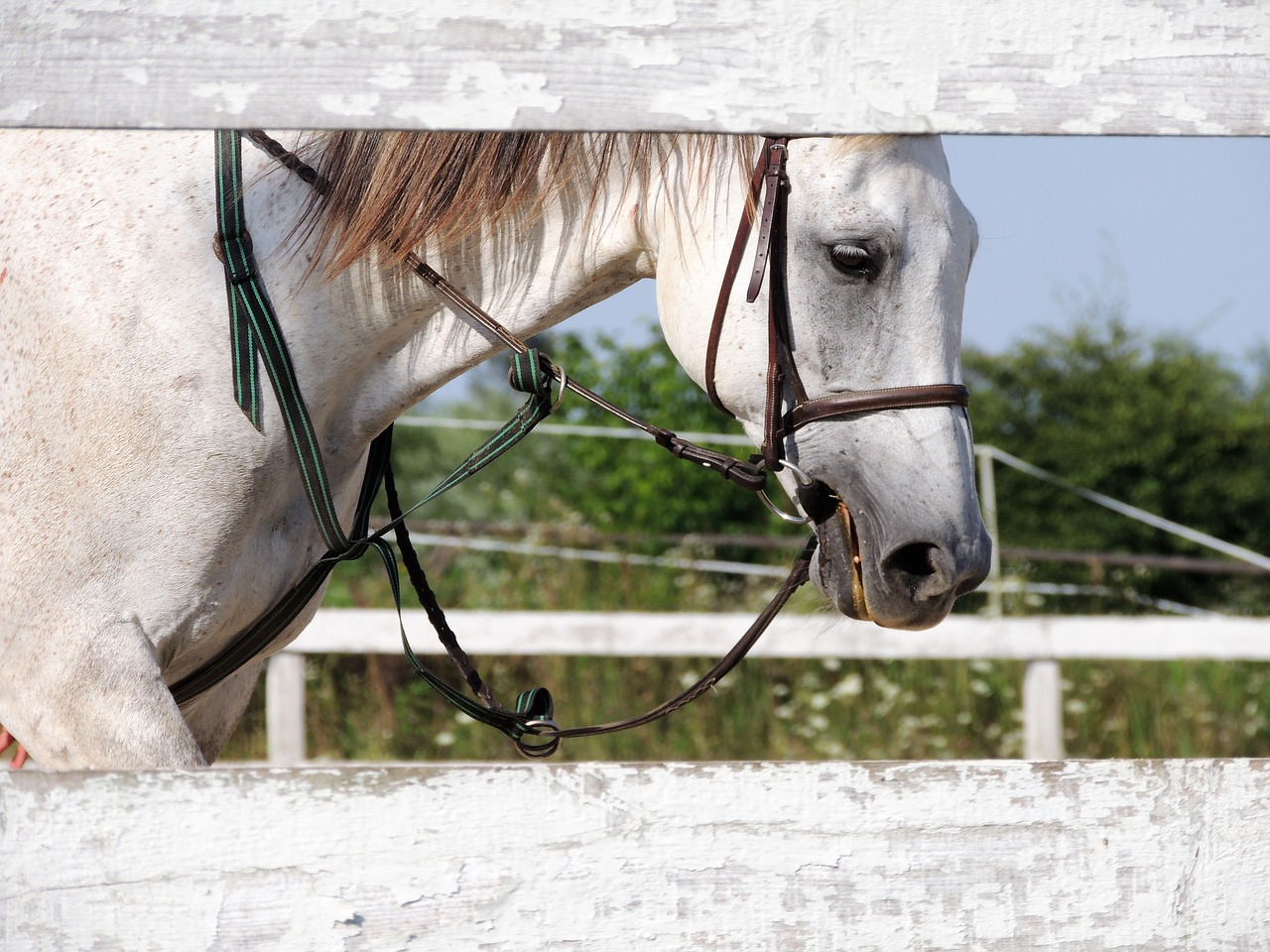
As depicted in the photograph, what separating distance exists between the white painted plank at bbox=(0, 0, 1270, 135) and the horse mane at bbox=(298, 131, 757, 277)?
100cm

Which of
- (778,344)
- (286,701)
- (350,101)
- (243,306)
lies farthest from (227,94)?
(286,701)

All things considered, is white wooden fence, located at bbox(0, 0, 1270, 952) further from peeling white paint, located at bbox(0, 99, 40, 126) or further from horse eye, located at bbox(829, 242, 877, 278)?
horse eye, located at bbox(829, 242, 877, 278)

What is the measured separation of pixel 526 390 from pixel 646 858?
1.24m

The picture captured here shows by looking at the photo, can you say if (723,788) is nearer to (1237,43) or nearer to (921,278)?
(1237,43)

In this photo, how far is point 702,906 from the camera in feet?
2.64

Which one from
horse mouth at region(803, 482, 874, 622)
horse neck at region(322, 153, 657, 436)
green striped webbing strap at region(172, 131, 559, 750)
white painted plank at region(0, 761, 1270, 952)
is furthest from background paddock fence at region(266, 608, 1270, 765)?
white painted plank at region(0, 761, 1270, 952)

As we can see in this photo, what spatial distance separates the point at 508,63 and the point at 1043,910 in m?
0.69

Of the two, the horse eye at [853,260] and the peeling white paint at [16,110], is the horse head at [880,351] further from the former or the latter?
the peeling white paint at [16,110]

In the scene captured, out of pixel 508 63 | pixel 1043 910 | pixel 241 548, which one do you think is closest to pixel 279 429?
pixel 241 548

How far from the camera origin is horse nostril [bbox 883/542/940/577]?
1725 mm

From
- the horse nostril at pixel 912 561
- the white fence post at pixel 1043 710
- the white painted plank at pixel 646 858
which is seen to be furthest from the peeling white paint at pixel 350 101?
the white fence post at pixel 1043 710

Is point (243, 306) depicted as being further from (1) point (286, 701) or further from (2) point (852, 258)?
(1) point (286, 701)

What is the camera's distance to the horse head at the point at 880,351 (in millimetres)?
1702

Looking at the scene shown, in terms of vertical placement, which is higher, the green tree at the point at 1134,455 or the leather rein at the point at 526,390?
the green tree at the point at 1134,455
